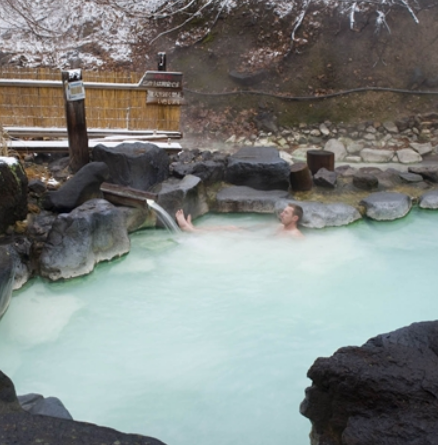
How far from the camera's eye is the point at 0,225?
3791 mm

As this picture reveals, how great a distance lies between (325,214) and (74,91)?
277 centimetres

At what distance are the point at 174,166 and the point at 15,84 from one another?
2040mm

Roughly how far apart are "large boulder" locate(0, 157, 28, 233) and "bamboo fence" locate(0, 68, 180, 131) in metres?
2.24

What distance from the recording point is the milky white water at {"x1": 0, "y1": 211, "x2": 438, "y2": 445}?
9.05ft

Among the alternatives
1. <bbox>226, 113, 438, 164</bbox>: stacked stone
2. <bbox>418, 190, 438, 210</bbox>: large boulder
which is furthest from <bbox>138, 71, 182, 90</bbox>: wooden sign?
<bbox>418, 190, 438, 210</bbox>: large boulder

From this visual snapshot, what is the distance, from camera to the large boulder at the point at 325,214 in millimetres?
4969

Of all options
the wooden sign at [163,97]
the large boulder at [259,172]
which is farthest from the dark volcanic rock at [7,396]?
the wooden sign at [163,97]

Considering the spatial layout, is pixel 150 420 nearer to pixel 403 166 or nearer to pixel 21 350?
pixel 21 350

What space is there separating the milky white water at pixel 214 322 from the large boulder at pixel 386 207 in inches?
6.0

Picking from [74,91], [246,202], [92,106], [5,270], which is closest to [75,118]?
[74,91]

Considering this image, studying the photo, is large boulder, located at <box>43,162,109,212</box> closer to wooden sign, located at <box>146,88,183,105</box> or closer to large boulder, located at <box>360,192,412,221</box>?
wooden sign, located at <box>146,88,183,105</box>

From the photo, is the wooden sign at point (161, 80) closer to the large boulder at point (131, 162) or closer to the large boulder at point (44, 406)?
the large boulder at point (131, 162)

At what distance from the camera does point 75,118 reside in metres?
4.98

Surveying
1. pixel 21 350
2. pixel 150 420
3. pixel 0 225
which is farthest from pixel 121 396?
pixel 0 225
